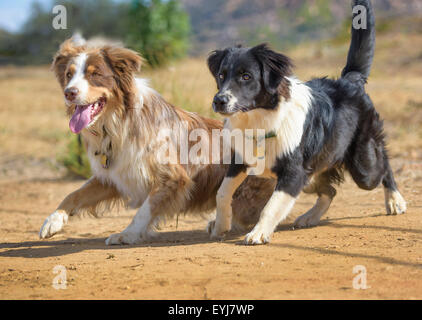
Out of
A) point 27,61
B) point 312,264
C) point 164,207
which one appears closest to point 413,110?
point 164,207

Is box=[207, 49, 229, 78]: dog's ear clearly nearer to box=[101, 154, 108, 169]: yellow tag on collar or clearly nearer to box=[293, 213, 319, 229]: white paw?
box=[101, 154, 108, 169]: yellow tag on collar

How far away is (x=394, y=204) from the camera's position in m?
5.58

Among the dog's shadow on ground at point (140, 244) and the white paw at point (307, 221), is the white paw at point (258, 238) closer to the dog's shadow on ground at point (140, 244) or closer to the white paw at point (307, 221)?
the dog's shadow on ground at point (140, 244)

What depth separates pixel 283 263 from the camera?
3.99 metres

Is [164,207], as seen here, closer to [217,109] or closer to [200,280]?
[217,109]

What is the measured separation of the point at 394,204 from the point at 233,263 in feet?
7.54

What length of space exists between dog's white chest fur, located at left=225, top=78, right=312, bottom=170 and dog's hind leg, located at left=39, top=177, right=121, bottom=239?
1657 millimetres

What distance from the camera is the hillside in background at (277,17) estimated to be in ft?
81.7

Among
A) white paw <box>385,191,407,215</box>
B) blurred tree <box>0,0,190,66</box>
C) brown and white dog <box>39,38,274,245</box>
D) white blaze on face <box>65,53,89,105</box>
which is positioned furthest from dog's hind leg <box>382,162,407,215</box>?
blurred tree <box>0,0,190,66</box>

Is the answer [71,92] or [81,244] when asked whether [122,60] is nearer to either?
[71,92]

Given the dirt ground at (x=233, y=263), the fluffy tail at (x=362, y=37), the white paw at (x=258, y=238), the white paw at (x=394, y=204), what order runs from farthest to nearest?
1. the fluffy tail at (x=362, y=37)
2. the white paw at (x=394, y=204)
3. the white paw at (x=258, y=238)
4. the dirt ground at (x=233, y=263)

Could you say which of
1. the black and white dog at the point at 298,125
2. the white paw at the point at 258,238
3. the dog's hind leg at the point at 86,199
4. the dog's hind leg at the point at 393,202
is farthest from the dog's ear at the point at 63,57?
the dog's hind leg at the point at 393,202
